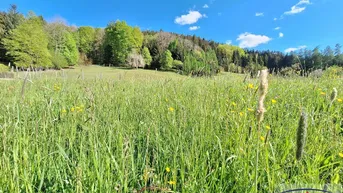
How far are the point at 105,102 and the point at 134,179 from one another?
1630mm

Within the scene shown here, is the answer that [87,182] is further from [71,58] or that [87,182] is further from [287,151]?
[71,58]

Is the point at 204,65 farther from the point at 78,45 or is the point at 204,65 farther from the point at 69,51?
the point at 78,45

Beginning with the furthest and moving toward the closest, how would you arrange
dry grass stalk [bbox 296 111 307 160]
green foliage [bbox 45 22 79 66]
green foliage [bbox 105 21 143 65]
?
green foliage [bbox 105 21 143 65], green foliage [bbox 45 22 79 66], dry grass stalk [bbox 296 111 307 160]

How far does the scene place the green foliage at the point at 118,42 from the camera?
50750 millimetres

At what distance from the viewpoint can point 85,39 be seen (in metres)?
57.9

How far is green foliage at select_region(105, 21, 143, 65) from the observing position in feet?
167

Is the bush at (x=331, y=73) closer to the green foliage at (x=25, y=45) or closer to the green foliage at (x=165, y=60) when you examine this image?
the green foliage at (x=165, y=60)

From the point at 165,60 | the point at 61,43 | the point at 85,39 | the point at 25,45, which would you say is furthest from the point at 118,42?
the point at 25,45

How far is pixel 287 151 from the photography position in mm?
1495

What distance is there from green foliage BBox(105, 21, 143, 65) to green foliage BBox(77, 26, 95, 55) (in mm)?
8732

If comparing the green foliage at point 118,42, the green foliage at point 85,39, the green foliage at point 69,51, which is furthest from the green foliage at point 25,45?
the green foliage at point 85,39

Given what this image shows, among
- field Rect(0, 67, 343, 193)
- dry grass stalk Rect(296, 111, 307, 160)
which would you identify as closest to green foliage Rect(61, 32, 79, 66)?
field Rect(0, 67, 343, 193)

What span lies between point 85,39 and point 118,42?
14333mm

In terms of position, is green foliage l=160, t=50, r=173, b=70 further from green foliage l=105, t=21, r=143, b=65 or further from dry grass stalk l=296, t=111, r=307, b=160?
dry grass stalk l=296, t=111, r=307, b=160
